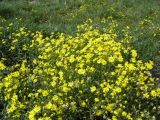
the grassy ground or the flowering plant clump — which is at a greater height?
the flowering plant clump

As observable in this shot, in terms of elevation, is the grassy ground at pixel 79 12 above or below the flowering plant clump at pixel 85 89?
below

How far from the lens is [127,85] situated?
5.50m

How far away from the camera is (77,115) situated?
5.50 metres

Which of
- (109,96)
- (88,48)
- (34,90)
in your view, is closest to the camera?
(109,96)

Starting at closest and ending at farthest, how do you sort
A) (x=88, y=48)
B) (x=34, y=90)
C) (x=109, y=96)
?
(x=109, y=96) → (x=34, y=90) → (x=88, y=48)

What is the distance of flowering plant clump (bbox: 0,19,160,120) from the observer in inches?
207

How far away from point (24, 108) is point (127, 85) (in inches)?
58.8

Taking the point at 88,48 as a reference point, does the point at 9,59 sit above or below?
below

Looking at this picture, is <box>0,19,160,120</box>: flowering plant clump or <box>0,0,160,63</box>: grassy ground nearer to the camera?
<box>0,19,160,120</box>: flowering plant clump

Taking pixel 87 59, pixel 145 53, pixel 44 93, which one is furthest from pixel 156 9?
pixel 44 93

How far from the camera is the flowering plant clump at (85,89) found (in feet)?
17.2

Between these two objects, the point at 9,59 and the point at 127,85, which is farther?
the point at 9,59

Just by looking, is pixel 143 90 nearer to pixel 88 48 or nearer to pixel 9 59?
pixel 88 48

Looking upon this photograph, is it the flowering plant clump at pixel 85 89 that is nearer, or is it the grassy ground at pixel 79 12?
the flowering plant clump at pixel 85 89
